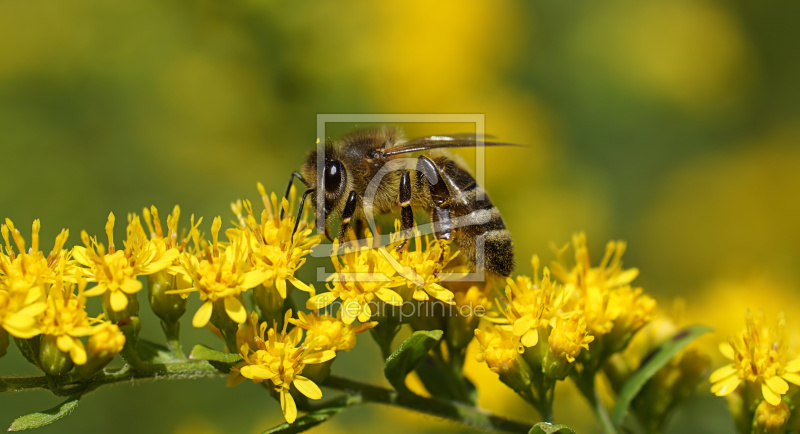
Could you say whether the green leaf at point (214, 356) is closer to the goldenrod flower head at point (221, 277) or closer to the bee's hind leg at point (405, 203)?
the goldenrod flower head at point (221, 277)

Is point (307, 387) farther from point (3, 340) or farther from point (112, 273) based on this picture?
point (3, 340)

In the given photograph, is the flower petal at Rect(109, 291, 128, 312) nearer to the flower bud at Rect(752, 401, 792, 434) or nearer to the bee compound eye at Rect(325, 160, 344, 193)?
the bee compound eye at Rect(325, 160, 344, 193)

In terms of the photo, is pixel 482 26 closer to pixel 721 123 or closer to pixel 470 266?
pixel 721 123

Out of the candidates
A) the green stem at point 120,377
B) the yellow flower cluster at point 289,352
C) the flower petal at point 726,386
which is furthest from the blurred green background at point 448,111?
the green stem at point 120,377

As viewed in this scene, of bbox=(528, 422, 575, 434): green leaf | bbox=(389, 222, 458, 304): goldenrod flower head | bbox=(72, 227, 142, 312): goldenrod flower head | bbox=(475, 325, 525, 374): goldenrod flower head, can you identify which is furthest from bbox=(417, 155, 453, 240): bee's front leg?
bbox=(72, 227, 142, 312): goldenrod flower head

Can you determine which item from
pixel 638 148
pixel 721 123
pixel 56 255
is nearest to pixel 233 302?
pixel 56 255
